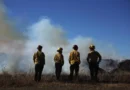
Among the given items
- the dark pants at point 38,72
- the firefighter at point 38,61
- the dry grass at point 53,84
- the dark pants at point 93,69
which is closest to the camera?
the dry grass at point 53,84

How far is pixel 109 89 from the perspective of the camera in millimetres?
18953

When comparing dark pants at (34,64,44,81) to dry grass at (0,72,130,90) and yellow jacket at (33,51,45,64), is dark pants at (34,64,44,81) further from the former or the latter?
dry grass at (0,72,130,90)

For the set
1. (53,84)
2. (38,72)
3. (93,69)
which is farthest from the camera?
(93,69)

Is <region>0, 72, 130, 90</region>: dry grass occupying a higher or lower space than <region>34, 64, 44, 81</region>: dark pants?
lower

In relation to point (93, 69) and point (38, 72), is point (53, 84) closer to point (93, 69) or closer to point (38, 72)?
point (38, 72)

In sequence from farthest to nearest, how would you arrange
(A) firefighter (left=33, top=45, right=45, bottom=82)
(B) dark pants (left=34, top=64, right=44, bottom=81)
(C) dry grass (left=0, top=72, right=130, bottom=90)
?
(A) firefighter (left=33, top=45, right=45, bottom=82), (B) dark pants (left=34, top=64, right=44, bottom=81), (C) dry grass (left=0, top=72, right=130, bottom=90)

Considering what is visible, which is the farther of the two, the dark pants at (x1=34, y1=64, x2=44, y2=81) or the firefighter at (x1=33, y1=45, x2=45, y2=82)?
the firefighter at (x1=33, y1=45, x2=45, y2=82)

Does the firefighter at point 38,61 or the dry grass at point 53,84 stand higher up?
the firefighter at point 38,61

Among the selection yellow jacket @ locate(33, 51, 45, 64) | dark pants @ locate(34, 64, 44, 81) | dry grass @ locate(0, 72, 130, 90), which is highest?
yellow jacket @ locate(33, 51, 45, 64)

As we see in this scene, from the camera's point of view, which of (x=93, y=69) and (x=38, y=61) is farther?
(x=93, y=69)

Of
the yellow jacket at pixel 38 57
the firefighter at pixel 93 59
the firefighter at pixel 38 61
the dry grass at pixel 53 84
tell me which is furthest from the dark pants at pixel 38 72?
the firefighter at pixel 93 59

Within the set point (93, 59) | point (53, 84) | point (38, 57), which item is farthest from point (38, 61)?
point (93, 59)

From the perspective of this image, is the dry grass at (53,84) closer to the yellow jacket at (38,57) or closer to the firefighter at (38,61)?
the firefighter at (38,61)

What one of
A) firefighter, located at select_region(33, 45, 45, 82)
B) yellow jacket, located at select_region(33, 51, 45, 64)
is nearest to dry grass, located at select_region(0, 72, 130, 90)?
firefighter, located at select_region(33, 45, 45, 82)
